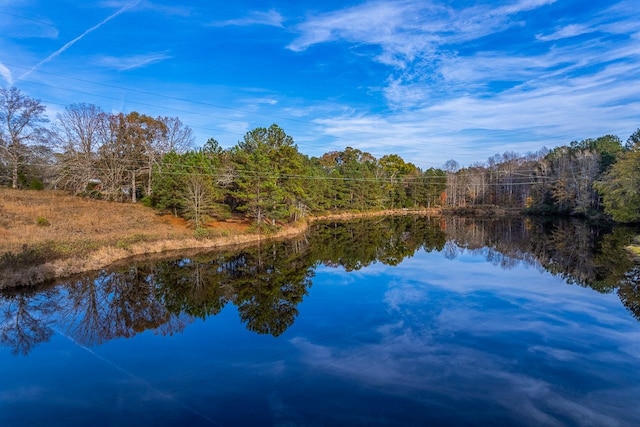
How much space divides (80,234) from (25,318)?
13599 mm

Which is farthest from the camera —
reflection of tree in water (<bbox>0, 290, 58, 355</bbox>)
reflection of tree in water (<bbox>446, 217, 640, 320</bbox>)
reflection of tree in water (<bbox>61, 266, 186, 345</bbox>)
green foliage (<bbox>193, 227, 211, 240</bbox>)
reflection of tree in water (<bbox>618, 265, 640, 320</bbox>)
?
green foliage (<bbox>193, 227, 211, 240</bbox>)

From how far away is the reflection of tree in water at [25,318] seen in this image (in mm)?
12625

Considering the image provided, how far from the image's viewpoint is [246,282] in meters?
20.8

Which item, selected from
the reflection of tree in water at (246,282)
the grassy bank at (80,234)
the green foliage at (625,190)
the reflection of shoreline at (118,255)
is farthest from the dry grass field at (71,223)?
the green foliage at (625,190)

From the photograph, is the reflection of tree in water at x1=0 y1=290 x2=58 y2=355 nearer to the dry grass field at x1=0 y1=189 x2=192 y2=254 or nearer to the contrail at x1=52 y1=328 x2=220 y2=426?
the contrail at x1=52 y1=328 x2=220 y2=426

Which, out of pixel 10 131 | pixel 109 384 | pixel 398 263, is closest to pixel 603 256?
pixel 398 263

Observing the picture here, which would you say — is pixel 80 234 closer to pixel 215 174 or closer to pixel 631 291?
pixel 215 174

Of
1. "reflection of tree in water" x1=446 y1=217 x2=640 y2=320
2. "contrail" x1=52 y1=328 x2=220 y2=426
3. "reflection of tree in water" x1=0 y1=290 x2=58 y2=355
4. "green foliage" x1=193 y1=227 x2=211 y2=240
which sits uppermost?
"green foliage" x1=193 y1=227 x2=211 y2=240

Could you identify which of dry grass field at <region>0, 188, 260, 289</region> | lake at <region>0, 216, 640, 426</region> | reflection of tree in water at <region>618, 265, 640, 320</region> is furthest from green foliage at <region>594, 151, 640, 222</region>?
dry grass field at <region>0, 188, 260, 289</region>

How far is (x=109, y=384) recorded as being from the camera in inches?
385

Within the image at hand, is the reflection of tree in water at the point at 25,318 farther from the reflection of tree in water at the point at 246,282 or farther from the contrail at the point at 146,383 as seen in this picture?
the contrail at the point at 146,383

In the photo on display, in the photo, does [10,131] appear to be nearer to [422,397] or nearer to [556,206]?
[422,397]

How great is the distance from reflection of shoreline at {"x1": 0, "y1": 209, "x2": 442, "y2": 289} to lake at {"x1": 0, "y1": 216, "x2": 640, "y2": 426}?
3.16 ft

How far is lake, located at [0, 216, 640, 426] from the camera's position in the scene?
8.60 metres
